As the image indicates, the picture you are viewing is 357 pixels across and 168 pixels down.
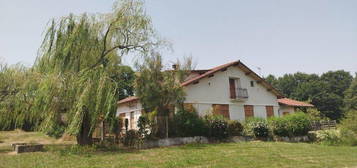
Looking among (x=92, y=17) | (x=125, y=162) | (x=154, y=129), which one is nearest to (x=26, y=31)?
(x=92, y=17)

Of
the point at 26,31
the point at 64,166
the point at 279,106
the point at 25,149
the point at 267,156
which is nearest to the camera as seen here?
the point at 64,166

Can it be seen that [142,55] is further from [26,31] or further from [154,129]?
[26,31]

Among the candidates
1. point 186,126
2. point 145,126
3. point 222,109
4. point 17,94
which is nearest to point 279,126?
point 222,109

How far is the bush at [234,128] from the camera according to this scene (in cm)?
1603

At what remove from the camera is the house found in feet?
63.7

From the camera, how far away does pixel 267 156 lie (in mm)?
10109

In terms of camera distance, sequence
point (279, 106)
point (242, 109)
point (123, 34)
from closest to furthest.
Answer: point (123, 34) < point (242, 109) < point (279, 106)

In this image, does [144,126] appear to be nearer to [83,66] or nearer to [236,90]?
[83,66]

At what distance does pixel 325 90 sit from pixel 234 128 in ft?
141

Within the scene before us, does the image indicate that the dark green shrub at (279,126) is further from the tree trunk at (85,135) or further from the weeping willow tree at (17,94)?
the weeping willow tree at (17,94)

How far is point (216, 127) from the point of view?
15477 mm

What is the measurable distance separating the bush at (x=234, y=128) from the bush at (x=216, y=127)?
16.7 inches

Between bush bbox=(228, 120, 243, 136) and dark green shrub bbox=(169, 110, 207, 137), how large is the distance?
6.03 feet

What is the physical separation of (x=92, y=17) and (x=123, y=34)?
1777 millimetres
